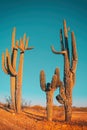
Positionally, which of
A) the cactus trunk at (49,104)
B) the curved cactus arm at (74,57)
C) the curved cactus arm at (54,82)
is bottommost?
the cactus trunk at (49,104)

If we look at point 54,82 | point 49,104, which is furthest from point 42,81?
point 49,104

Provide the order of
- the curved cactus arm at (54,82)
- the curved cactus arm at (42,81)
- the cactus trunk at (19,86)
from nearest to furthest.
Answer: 1. the curved cactus arm at (54,82)
2. the curved cactus arm at (42,81)
3. the cactus trunk at (19,86)

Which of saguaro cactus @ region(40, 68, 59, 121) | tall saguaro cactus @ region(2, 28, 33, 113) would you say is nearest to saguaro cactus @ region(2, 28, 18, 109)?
tall saguaro cactus @ region(2, 28, 33, 113)

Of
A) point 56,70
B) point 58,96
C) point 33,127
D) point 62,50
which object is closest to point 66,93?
point 58,96

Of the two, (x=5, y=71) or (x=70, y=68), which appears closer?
(x=70, y=68)

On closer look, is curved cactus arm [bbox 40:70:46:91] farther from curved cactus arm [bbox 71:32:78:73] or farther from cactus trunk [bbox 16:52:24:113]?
cactus trunk [bbox 16:52:24:113]

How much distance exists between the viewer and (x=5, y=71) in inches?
752

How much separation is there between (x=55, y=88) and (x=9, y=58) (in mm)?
4238

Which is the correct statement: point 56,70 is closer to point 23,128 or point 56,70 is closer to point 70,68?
point 70,68

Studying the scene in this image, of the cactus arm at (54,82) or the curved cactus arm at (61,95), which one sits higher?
the cactus arm at (54,82)

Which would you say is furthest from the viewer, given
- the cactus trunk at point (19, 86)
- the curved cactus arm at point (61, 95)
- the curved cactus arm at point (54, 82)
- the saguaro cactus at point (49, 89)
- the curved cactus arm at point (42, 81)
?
the cactus trunk at point (19, 86)

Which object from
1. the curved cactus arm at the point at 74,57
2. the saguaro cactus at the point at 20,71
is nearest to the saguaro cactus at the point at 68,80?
the curved cactus arm at the point at 74,57

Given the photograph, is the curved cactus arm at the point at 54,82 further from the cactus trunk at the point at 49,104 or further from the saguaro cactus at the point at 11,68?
the saguaro cactus at the point at 11,68

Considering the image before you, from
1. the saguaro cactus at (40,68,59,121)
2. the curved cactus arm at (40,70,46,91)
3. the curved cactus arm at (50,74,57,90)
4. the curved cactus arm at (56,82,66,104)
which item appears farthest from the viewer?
the curved cactus arm at (56,82,66,104)
